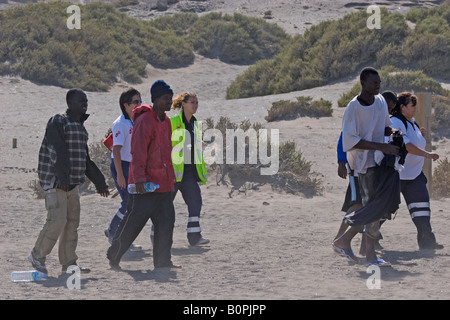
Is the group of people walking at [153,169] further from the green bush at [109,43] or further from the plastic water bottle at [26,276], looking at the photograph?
the green bush at [109,43]

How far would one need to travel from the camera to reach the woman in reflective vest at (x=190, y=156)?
946cm

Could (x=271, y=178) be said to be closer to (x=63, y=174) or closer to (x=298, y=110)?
(x=298, y=110)

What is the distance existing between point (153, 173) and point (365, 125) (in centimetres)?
199

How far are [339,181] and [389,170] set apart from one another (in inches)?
294

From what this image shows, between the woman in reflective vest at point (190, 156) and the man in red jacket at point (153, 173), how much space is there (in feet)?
5.09

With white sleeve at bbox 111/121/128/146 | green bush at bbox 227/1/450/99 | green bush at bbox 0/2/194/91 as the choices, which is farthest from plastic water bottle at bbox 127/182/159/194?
green bush at bbox 0/2/194/91

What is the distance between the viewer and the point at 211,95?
96.9 ft

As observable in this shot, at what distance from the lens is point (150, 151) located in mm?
7684

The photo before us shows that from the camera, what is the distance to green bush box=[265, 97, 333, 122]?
20359mm

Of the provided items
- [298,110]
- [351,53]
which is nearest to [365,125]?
[298,110]

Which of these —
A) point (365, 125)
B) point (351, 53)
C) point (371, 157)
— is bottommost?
point (371, 157)

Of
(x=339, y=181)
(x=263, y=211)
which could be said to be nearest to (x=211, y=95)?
(x=339, y=181)

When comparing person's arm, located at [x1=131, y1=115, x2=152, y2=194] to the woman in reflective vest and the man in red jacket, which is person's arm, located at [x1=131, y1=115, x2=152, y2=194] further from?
the woman in reflective vest

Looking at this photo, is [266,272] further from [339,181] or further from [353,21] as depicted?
[353,21]
